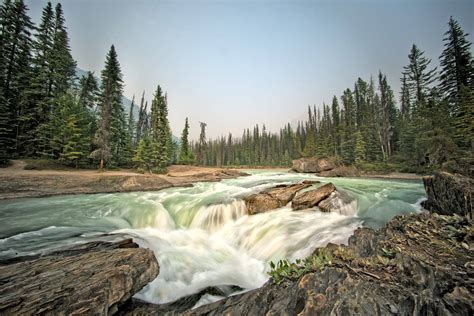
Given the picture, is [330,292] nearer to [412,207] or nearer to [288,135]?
[412,207]

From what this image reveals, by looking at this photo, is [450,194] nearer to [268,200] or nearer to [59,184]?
[268,200]

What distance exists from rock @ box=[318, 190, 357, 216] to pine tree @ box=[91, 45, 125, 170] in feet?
75.7

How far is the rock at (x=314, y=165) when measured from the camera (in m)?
34.3

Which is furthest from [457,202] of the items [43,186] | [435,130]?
[43,186]

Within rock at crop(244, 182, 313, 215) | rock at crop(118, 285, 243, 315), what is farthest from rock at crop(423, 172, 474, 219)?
rock at crop(118, 285, 243, 315)

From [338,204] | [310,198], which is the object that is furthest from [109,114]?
[338,204]

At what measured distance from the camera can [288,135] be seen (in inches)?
3346

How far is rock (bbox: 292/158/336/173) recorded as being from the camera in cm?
3428

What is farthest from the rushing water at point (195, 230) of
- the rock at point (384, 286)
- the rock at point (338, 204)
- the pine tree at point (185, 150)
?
the pine tree at point (185, 150)

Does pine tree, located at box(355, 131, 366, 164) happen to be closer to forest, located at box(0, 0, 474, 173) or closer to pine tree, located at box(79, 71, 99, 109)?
forest, located at box(0, 0, 474, 173)

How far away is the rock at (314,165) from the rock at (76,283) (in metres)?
35.3

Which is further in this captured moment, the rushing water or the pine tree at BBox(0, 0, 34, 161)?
the pine tree at BBox(0, 0, 34, 161)

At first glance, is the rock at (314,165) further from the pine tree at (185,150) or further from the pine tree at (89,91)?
the pine tree at (89,91)

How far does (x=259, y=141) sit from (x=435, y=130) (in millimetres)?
71123
